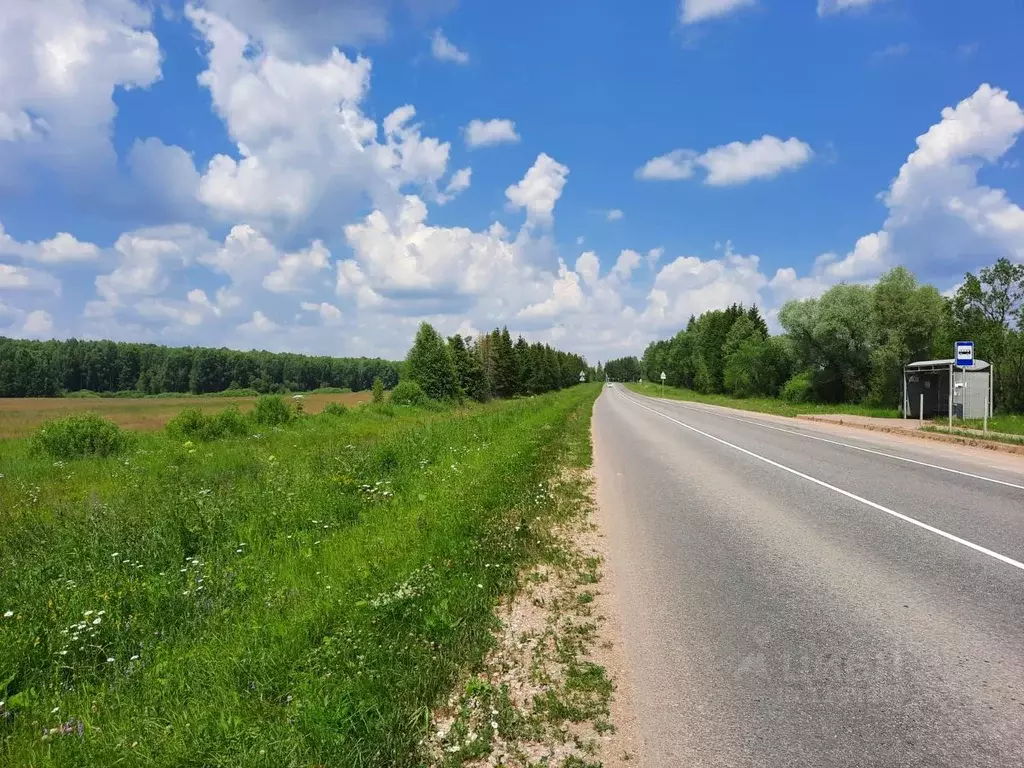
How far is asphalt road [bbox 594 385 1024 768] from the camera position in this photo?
3303mm

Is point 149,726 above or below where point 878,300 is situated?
below

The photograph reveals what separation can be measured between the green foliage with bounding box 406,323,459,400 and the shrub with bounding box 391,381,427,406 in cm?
292

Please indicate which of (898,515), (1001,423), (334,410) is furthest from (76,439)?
(1001,423)

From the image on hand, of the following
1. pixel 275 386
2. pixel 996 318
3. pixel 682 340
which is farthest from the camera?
pixel 275 386

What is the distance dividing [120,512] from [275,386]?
133462 mm

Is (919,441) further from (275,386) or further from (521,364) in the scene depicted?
(275,386)

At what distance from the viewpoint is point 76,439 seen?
18.9m

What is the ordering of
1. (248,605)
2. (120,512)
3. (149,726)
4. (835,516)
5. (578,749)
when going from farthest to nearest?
(120,512), (835,516), (248,605), (149,726), (578,749)

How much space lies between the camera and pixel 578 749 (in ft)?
10.9

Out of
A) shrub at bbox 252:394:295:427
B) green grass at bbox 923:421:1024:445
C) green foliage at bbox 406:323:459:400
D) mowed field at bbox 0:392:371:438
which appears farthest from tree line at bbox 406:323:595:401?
green grass at bbox 923:421:1024:445

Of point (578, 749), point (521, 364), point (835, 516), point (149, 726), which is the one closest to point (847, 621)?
point (578, 749)

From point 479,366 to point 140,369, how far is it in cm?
8828

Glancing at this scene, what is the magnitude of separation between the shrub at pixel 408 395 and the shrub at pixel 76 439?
25.4 metres

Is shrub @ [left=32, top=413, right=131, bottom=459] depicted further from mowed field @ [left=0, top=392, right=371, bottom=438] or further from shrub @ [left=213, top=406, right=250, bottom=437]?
shrub @ [left=213, top=406, right=250, bottom=437]
